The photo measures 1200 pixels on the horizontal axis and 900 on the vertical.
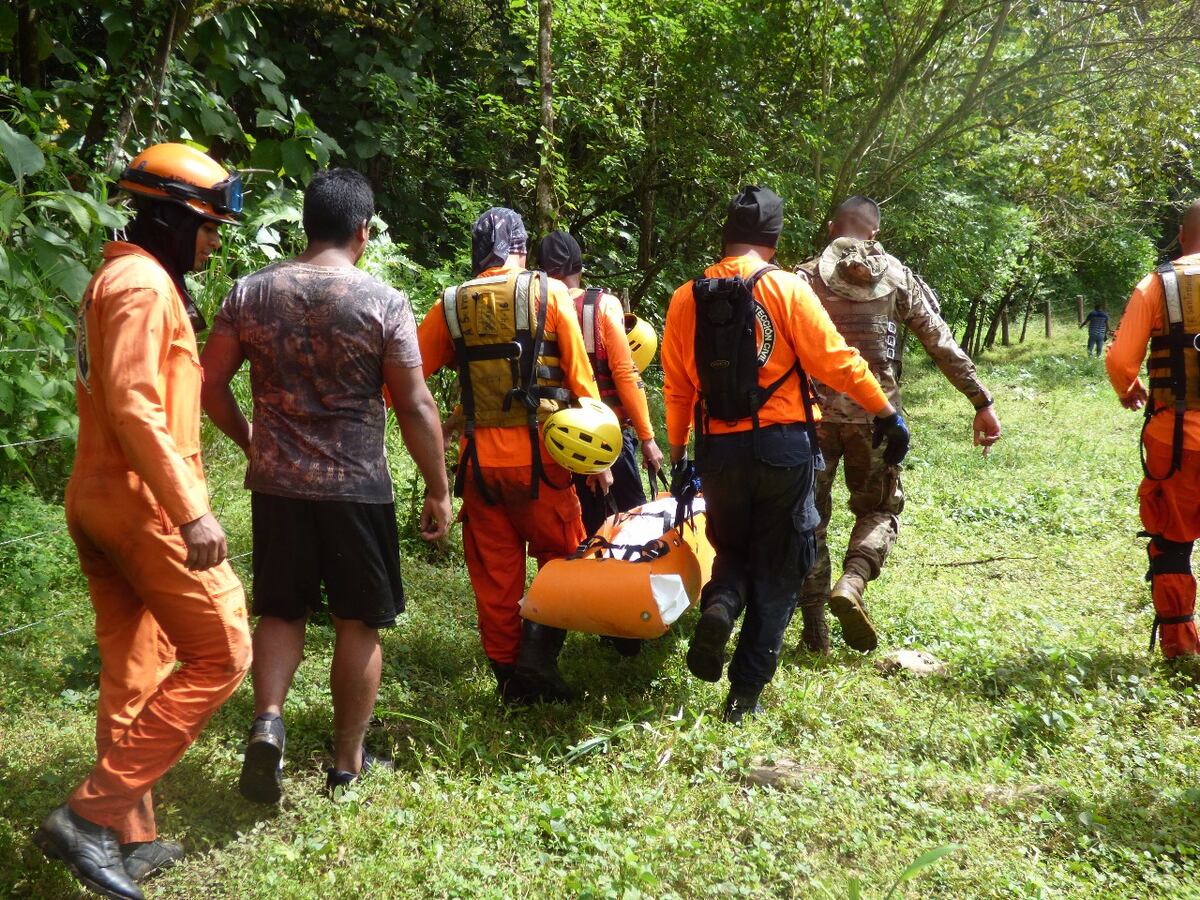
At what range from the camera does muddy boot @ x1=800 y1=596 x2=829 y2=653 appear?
5367 millimetres

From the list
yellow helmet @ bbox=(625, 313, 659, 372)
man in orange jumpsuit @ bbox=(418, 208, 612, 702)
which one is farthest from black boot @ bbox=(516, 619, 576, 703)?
yellow helmet @ bbox=(625, 313, 659, 372)

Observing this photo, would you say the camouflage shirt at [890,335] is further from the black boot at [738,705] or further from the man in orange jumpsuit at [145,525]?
the man in orange jumpsuit at [145,525]

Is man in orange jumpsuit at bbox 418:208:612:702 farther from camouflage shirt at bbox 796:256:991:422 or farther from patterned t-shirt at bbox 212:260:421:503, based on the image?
camouflage shirt at bbox 796:256:991:422

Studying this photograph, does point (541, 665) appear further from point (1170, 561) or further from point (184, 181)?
point (1170, 561)

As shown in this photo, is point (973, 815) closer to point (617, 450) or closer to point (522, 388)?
point (617, 450)

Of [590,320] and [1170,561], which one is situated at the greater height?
[590,320]

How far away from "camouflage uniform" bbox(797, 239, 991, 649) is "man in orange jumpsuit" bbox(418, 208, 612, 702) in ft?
4.98

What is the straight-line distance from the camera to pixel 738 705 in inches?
173

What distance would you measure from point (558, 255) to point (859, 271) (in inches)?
66.2

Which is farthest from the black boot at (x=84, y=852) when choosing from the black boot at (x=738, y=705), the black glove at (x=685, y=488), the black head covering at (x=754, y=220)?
the black head covering at (x=754, y=220)

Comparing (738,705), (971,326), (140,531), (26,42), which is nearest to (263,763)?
(140,531)

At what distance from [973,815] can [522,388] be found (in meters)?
2.52

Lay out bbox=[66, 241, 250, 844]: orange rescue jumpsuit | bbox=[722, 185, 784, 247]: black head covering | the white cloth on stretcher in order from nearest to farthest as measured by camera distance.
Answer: bbox=[66, 241, 250, 844]: orange rescue jumpsuit < the white cloth on stretcher < bbox=[722, 185, 784, 247]: black head covering

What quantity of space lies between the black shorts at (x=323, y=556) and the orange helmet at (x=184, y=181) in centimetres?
105
